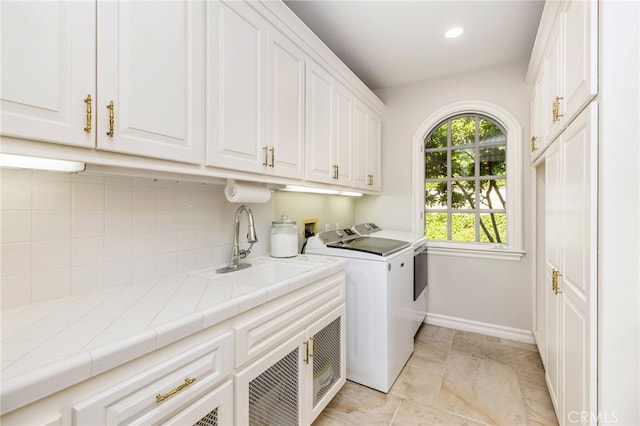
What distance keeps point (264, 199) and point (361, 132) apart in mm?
1430

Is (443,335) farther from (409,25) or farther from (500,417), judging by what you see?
(409,25)

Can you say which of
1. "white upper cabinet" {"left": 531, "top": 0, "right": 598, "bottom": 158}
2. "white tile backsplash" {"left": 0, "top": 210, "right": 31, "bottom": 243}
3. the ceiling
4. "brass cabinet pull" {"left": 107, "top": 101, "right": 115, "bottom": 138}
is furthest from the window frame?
"white tile backsplash" {"left": 0, "top": 210, "right": 31, "bottom": 243}

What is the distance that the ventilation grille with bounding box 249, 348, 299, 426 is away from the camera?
119cm

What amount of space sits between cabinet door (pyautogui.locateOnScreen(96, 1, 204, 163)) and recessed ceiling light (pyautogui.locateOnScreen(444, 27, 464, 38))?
188 cm

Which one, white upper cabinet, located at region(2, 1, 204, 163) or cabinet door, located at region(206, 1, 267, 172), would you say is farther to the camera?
cabinet door, located at region(206, 1, 267, 172)

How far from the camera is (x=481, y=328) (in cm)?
284

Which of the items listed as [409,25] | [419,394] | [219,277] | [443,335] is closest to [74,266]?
[219,277]

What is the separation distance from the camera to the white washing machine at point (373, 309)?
6.32ft

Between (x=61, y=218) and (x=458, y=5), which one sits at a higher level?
(x=458, y=5)

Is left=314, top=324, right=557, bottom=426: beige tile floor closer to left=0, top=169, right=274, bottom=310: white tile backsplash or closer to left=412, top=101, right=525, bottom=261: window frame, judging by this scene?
left=412, top=101, right=525, bottom=261: window frame

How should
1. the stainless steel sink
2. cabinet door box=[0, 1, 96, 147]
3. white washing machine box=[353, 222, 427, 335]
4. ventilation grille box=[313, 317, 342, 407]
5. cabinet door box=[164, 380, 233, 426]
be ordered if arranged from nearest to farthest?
cabinet door box=[0, 1, 96, 147] → cabinet door box=[164, 380, 233, 426] → the stainless steel sink → ventilation grille box=[313, 317, 342, 407] → white washing machine box=[353, 222, 427, 335]

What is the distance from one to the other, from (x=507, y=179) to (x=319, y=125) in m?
1.95

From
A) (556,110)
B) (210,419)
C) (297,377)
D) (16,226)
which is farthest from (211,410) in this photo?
(556,110)

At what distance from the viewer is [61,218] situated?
3.57ft
